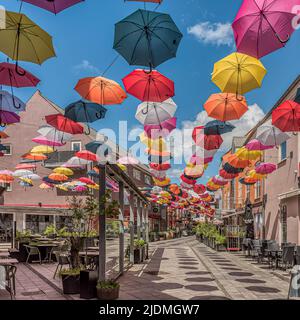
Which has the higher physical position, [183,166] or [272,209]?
[183,166]

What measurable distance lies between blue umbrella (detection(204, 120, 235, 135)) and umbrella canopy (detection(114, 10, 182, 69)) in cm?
495

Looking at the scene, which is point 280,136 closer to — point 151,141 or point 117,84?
point 151,141

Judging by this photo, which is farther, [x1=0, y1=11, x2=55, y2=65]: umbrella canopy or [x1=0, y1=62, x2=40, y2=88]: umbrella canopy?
[x1=0, y1=62, x2=40, y2=88]: umbrella canopy

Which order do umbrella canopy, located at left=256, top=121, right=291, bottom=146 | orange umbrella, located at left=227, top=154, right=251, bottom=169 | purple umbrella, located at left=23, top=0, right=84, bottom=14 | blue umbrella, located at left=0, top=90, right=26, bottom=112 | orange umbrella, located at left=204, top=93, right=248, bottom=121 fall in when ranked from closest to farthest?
purple umbrella, located at left=23, top=0, right=84, bottom=14
blue umbrella, located at left=0, top=90, right=26, bottom=112
orange umbrella, located at left=204, top=93, right=248, bottom=121
umbrella canopy, located at left=256, top=121, right=291, bottom=146
orange umbrella, located at left=227, top=154, right=251, bottom=169

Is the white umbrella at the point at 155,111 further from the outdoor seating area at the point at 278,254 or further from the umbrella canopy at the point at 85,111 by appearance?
the outdoor seating area at the point at 278,254

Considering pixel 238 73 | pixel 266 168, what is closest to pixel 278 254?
pixel 266 168

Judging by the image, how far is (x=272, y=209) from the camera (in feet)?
A: 73.9

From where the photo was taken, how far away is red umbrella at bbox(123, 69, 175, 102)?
8.41 m

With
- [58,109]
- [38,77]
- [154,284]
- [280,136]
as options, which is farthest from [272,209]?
[58,109]

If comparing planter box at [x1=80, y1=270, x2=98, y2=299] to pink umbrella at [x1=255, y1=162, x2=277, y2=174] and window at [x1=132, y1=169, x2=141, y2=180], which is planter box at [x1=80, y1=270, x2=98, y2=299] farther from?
window at [x1=132, y1=169, x2=141, y2=180]

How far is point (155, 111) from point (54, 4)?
17.2 feet

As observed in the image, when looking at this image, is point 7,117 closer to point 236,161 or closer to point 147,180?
→ point 236,161

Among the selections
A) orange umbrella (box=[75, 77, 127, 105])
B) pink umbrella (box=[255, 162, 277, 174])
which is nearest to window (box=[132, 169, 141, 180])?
pink umbrella (box=[255, 162, 277, 174])

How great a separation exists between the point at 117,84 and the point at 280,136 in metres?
6.11
